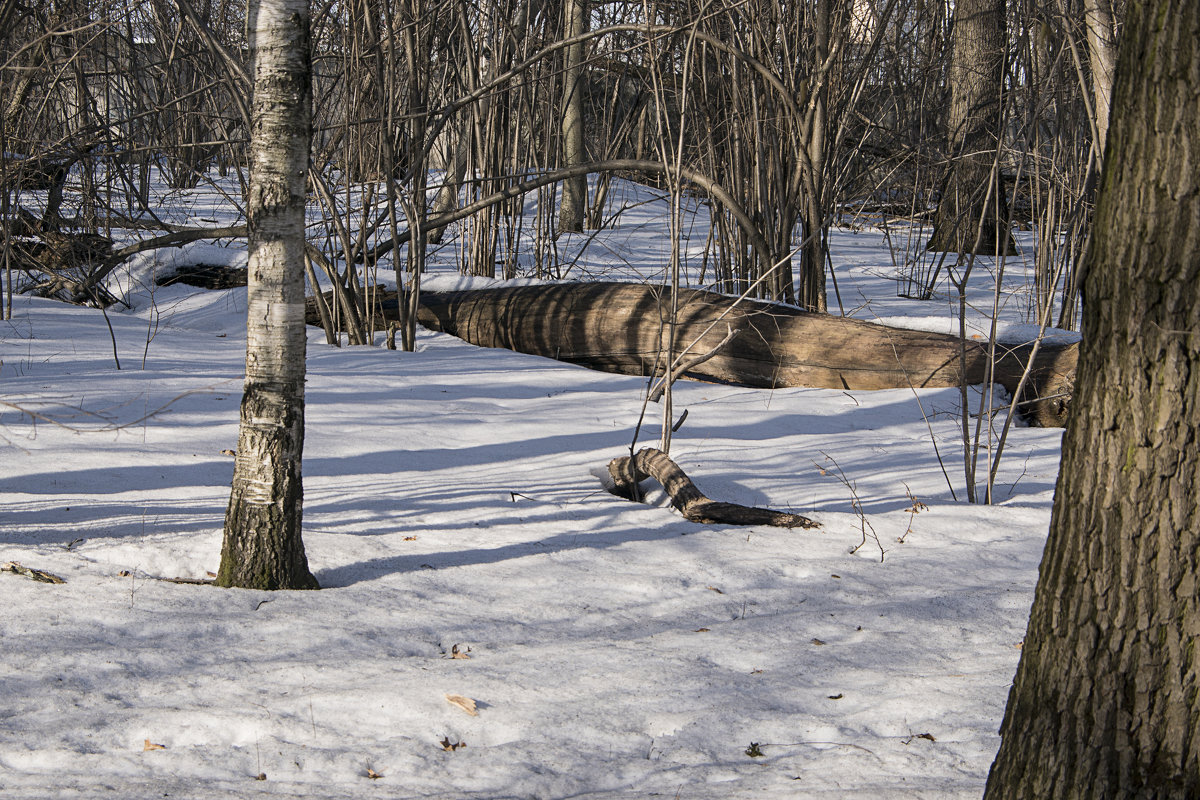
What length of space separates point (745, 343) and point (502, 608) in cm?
379

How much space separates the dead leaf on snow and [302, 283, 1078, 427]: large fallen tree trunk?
11.2 feet

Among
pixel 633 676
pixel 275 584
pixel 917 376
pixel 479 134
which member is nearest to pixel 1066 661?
pixel 633 676

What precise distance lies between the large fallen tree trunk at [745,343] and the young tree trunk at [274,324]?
287 cm

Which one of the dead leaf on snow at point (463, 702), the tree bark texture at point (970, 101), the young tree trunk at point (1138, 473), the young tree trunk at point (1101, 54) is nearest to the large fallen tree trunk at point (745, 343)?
the young tree trunk at point (1101, 54)

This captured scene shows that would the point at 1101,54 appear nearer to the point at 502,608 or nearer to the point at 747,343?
the point at 747,343

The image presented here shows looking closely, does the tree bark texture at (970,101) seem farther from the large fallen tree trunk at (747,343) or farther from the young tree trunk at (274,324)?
the young tree trunk at (274,324)

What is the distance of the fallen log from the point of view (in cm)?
393

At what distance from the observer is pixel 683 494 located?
4.09 m

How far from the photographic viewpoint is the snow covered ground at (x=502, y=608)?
2027mm

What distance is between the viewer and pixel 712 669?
259 cm

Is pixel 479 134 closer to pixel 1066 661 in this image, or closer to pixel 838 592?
pixel 838 592

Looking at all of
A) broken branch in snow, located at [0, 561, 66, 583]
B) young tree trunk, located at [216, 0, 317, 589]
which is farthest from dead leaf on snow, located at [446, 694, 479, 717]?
broken branch in snow, located at [0, 561, 66, 583]

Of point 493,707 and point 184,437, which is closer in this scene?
point 493,707

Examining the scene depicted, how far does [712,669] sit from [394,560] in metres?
1.27
